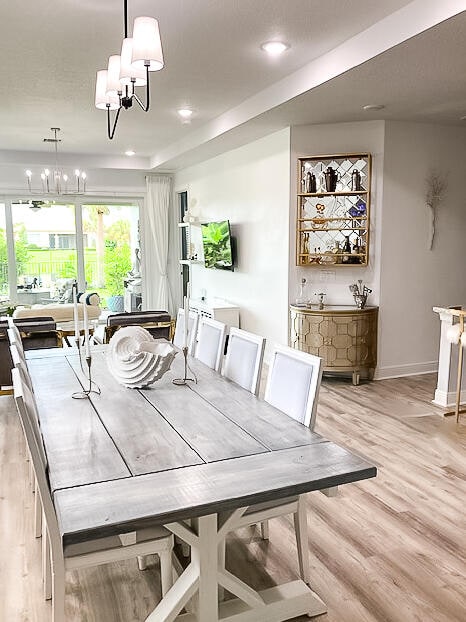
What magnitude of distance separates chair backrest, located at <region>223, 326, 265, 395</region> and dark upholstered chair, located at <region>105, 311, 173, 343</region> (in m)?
2.23

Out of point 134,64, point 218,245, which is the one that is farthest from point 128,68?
point 218,245

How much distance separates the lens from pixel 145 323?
5.26m

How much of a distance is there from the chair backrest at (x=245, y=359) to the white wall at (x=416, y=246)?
293cm

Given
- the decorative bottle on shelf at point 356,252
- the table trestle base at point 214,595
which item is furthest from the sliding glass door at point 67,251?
the table trestle base at point 214,595

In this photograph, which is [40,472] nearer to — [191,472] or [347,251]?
[191,472]

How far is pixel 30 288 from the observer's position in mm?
8633

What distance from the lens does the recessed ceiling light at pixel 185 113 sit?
5559mm

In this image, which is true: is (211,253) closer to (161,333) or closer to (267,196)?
(267,196)

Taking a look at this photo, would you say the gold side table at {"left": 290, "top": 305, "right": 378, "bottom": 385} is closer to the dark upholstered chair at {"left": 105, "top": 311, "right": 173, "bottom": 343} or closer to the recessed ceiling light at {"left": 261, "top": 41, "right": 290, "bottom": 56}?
the dark upholstered chair at {"left": 105, "top": 311, "right": 173, "bottom": 343}

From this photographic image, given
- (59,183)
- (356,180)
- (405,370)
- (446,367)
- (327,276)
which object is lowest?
(405,370)

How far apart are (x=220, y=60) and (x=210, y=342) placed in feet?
7.12

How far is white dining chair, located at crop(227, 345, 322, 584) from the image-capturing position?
211cm

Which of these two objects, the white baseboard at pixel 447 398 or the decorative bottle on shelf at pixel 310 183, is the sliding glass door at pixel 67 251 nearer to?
the decorative bottle on shelf at pixel 310 183

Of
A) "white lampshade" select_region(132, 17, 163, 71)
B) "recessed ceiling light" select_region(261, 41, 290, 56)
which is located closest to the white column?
"recessed ceiling light" select_region(261, 41, 290, 56)
